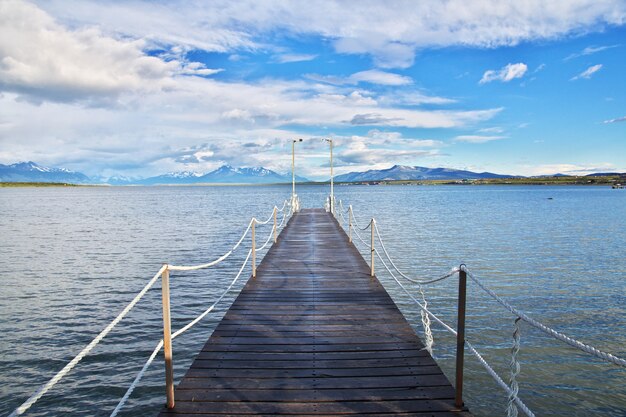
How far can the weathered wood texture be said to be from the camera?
4.47 metres

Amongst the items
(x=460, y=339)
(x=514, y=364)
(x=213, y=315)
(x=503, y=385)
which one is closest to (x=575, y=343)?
(x=514, y=364)

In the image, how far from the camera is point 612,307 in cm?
1276

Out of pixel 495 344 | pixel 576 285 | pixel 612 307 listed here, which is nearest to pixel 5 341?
pixel 495 344

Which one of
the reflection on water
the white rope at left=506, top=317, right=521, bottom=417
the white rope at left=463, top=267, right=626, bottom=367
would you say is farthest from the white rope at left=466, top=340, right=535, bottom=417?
the reflection on water

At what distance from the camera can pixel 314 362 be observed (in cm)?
553

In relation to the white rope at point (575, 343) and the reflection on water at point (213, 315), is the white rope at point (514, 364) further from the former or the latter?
the reflection on water at point (213, 315)

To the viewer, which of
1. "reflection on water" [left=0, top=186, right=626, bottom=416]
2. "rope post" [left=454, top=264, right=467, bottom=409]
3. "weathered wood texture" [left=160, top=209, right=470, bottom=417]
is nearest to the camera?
"rope post" [left=454, top=264, right=467, bottom=409]

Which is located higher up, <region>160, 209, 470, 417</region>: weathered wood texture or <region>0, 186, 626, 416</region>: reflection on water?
<region>160, 209, 470, 417</region>: weathered wood texture

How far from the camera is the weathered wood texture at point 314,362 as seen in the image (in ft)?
14.7

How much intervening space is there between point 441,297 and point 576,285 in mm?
6006

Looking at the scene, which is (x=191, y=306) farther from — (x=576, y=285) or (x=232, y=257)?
(x=576, y=285)

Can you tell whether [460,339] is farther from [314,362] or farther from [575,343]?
[314,362]

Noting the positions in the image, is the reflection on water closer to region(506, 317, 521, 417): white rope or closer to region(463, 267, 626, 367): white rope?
region(506, 317, 521, 417): white rope

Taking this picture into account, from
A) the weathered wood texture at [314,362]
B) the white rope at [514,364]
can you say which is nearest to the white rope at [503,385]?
the white rope at [514,364]
